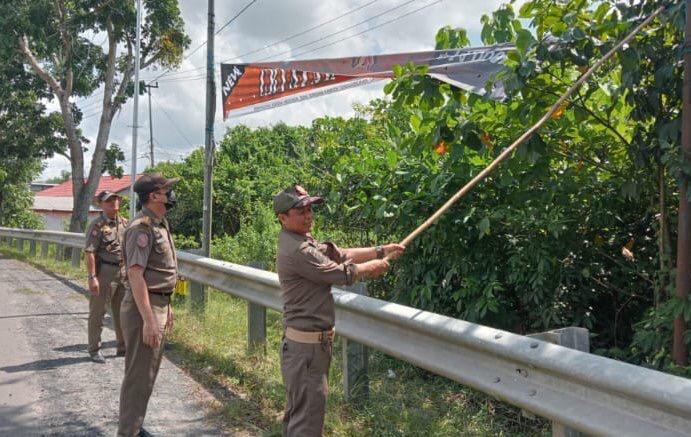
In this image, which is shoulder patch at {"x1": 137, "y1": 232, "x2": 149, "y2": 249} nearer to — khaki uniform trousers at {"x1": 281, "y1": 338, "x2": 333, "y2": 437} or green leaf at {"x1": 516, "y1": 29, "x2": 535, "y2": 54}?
khaki uniform trousers at {"x1": 281, "y1": 338, "x2": 333, "y2": 437}

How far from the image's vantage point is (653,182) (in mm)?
4391

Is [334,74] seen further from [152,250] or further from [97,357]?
[97,357]

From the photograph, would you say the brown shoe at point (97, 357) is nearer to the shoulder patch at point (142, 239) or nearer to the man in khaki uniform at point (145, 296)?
the man in khaki uniform at point (145, 296)

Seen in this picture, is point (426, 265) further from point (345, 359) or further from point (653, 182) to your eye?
point (653, 182)

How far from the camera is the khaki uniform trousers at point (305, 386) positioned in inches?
145

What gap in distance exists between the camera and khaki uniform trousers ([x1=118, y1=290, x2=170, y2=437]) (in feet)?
14.4

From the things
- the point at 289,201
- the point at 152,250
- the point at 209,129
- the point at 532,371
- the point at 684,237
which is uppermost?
the point at 209,129

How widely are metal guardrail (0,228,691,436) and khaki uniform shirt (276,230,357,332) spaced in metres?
0.56

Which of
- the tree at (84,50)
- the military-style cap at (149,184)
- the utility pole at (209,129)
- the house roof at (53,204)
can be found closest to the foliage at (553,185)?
the military-style cap at (149,184)

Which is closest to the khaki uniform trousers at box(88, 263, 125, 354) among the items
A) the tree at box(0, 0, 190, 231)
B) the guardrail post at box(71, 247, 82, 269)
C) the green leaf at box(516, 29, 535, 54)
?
the green leaf at box(516, 29, 535, 54)

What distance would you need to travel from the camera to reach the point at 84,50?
23953 mm

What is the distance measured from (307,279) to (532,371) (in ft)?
4.23

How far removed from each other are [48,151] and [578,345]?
2617 cm

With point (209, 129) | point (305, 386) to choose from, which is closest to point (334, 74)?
point (209, 129)
